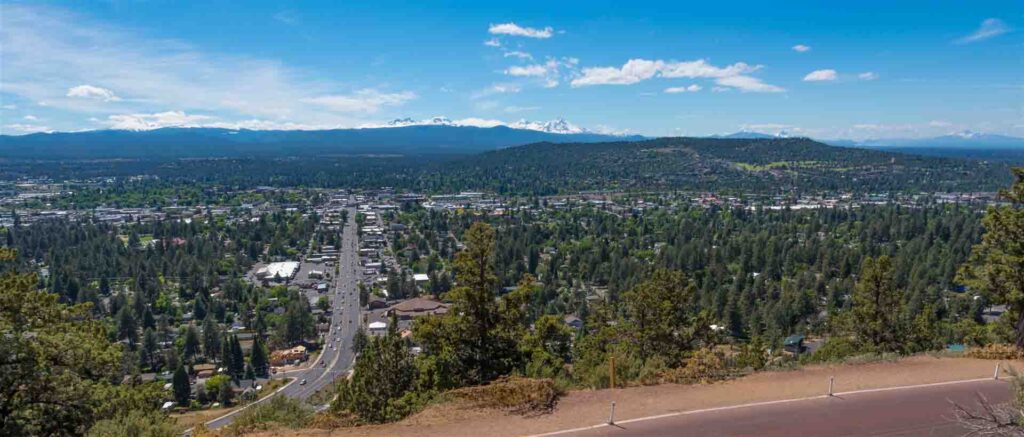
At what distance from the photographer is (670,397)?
12.0 m

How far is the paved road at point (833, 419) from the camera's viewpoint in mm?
10336

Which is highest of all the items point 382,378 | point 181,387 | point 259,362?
point 382,378

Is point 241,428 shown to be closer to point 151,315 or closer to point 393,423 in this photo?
point 393,423

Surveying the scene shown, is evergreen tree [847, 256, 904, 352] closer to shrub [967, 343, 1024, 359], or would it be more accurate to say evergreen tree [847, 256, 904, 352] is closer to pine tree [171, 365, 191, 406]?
shrub [967, 343, 1024, 359]

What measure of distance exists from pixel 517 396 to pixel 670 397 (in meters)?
3.08

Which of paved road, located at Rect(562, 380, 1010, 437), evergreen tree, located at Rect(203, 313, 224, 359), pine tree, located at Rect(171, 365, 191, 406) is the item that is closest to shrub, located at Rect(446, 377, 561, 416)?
paved road, located at Rect(562, 380, 1010, 437)

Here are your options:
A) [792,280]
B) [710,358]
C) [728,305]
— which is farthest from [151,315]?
[792,280]

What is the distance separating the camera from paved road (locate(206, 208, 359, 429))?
1473 inches

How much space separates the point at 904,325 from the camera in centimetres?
2045

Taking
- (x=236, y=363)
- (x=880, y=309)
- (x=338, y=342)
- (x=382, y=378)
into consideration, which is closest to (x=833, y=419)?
(x=382, y=378)

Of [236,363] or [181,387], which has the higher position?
[181,387]

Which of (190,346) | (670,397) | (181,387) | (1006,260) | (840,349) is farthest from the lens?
(190,346)

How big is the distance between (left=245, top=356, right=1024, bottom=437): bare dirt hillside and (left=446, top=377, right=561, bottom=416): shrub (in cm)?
24

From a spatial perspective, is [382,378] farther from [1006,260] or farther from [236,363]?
[236,363]
